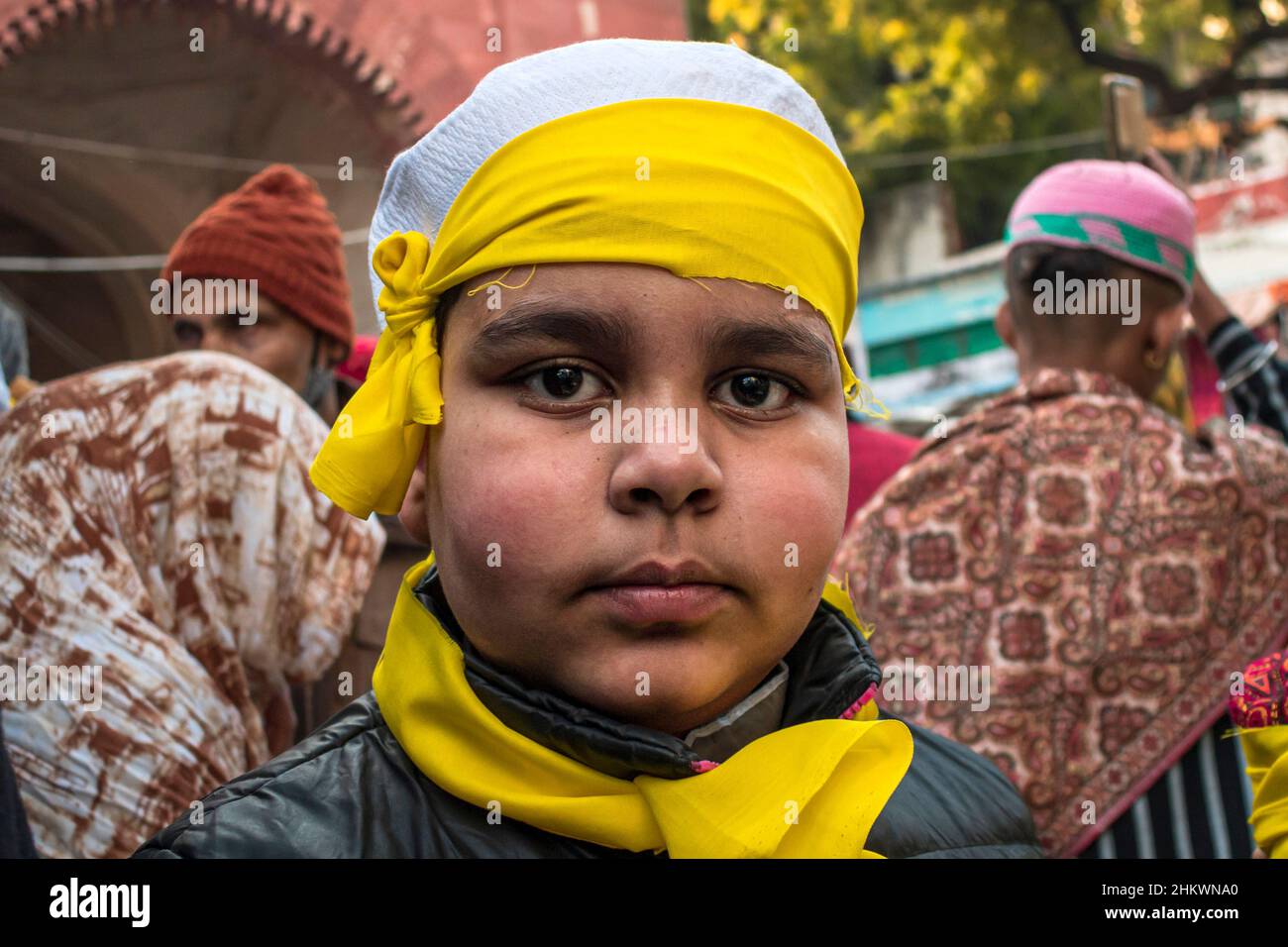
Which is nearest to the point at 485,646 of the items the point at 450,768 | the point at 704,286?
the point at 450,768

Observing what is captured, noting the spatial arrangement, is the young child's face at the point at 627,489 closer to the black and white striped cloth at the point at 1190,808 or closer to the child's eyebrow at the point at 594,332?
the child's eyebrow at the point at 594,332

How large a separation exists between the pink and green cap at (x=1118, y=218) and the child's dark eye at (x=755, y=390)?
2.18m

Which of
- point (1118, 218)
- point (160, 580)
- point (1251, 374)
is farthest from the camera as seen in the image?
point (1251, 374)

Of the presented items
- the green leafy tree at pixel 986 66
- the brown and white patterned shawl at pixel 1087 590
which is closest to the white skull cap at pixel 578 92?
the brown and white patterned shawl at pixel 1087 590

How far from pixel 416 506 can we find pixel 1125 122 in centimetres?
328

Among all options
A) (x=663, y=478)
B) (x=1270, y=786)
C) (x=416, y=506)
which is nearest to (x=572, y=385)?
(x=663, y=478)

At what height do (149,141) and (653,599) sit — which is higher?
(149,141)

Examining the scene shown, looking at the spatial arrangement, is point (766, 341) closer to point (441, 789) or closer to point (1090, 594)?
point (441, 789)

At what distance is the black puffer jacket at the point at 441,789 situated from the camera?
4.94 ft

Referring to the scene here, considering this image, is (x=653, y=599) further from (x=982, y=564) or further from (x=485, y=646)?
(x=982, y=564)

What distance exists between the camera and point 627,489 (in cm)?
144

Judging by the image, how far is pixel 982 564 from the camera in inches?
128

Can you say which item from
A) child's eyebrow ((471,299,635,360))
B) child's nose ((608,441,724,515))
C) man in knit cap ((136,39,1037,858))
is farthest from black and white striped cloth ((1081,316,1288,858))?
child's eyebrow ((471,299,635,360))

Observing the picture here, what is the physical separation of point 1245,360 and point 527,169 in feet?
9.32
